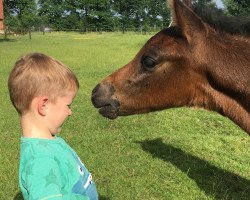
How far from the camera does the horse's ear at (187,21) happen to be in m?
3.21

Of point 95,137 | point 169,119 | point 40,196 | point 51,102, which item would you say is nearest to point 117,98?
point 51,102

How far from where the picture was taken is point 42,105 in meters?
2.26

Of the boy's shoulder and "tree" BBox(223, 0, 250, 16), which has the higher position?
the boy's shoulder

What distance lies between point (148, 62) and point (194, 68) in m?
0.42

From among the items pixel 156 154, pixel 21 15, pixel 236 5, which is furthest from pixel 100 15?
pixel 156 154

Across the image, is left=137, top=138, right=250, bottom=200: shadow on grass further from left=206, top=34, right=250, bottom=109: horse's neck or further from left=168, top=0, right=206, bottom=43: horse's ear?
left=168, top=0, right=206, bottom=43: horse's ear

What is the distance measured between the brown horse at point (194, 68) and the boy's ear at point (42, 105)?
1423mm

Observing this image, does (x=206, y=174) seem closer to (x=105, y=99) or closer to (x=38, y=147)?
(x=105, y=99)

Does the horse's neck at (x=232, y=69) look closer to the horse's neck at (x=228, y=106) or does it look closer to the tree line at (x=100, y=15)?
the horse's neck at (x=228, y=106)

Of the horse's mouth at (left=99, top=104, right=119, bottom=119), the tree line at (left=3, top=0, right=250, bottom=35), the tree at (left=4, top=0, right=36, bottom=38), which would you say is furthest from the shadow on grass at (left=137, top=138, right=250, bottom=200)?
the tree line at (left=3, top=0, right=250, bottom=35)

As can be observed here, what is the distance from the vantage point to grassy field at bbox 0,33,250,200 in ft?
16.3

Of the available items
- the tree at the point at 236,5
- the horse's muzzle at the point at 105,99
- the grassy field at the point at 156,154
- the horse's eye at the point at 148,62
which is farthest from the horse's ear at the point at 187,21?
the tree at the point at 236,5

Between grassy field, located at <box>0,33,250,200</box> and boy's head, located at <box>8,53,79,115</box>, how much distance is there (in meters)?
2.82

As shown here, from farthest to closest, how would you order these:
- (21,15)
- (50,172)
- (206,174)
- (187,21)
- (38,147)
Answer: (21,15), (206,174), (187,21), (38,147), (50,172)
